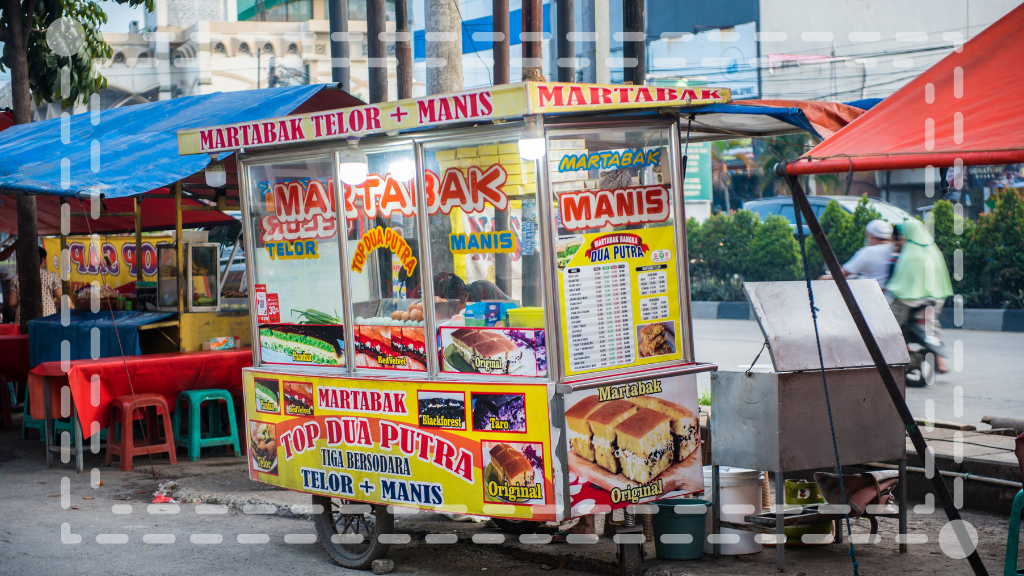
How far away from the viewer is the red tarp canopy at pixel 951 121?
327 centimetres

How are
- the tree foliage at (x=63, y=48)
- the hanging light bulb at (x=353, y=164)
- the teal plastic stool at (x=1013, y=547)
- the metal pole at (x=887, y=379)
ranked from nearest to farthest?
the teal plastic stool at (x=1013, y=547)
the metal pole at (x=887, y=379)
the hanging light bulb at (x=353, y=164)
the tree foliage at (x=63, y=48)

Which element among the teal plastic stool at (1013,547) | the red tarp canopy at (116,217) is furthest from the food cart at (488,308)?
the red tarp canopy at (116,217)

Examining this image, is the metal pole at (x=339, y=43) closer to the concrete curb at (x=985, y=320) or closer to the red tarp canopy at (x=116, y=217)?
the red tarp canopy at (x=116, y=217)

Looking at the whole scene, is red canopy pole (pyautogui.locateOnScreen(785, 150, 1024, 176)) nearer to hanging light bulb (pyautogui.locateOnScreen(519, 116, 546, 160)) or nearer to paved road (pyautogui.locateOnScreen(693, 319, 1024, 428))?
hanging light bulb (pyautogui.locateOnScreen(519, 116, 546, 160))

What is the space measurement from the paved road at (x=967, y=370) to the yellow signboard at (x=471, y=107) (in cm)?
458

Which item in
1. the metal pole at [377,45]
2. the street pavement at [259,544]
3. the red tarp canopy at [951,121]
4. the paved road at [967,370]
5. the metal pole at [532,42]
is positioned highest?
the metal pole at [377,45]

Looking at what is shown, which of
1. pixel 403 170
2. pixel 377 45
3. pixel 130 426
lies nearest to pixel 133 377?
pixel 130 426

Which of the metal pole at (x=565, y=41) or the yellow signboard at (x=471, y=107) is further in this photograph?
the metal pole at (x=565, y=41)

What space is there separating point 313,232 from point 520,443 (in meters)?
1.81

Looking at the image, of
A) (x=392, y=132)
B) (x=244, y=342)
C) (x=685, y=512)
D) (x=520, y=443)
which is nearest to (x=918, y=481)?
(x=685, y=512)

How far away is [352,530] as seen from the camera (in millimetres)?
5223

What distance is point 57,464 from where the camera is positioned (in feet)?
26.2

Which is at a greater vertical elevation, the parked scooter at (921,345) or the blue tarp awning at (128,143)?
the blue tarp awning at (128,143)

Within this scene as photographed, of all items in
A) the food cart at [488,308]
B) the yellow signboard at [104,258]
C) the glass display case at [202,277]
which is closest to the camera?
the food cart at [488,308]
